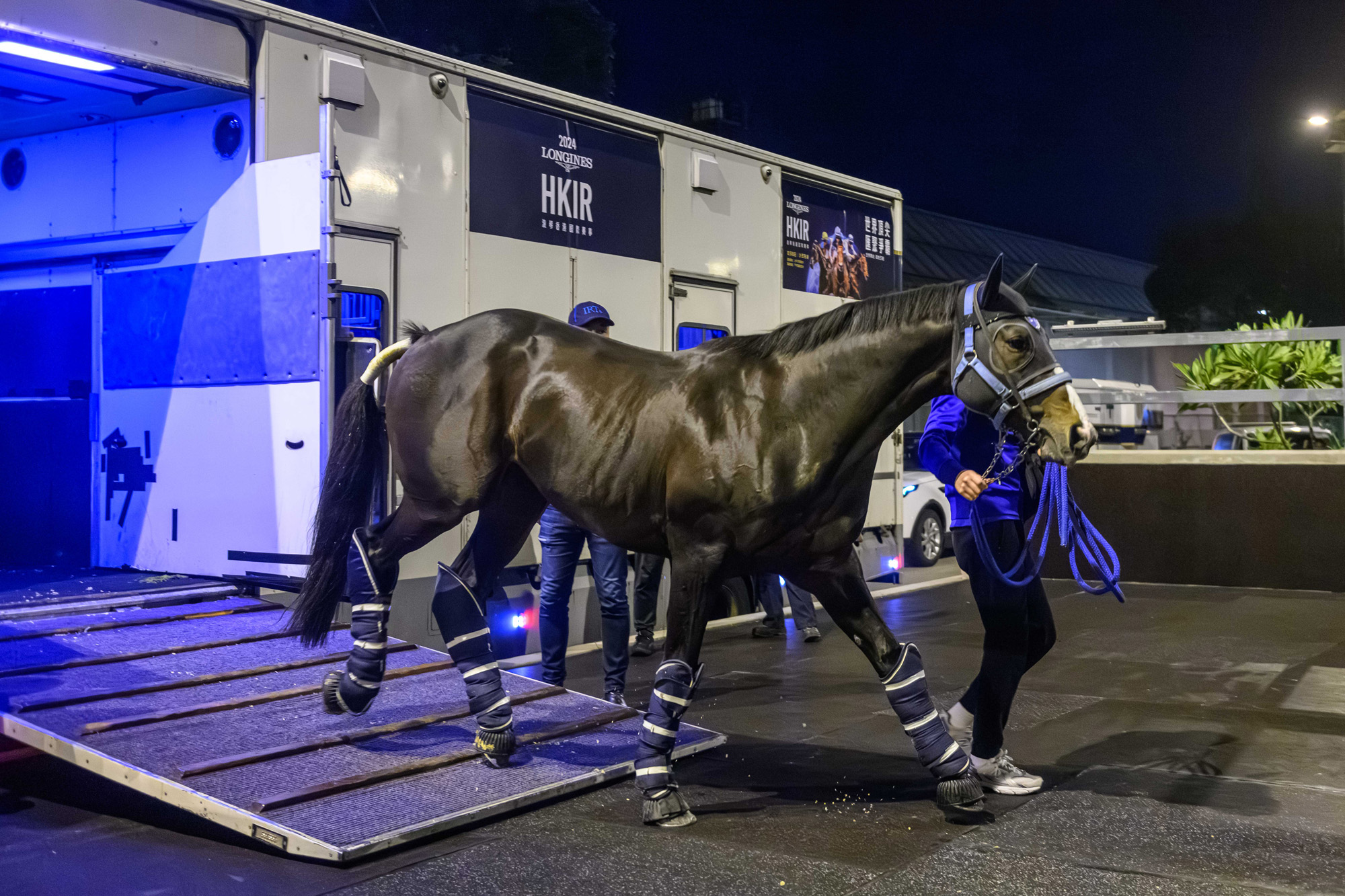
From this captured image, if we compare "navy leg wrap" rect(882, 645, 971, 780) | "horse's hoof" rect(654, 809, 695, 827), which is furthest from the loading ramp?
"navy leg wrap" rect(882, 645, 971, 780)

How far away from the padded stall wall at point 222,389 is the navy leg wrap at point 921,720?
11.0 ft

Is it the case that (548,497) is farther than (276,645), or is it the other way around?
(276,645)

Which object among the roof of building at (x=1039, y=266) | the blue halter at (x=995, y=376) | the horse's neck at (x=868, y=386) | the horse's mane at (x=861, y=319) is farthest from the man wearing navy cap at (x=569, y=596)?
the roof of building at (x=1039, y=266)

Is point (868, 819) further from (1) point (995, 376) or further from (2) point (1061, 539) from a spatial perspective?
(1) point (995, 376)

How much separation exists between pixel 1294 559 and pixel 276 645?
9207 millimetres

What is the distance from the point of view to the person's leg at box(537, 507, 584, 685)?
641 centimetres

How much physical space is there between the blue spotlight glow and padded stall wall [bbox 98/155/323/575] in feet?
2.88

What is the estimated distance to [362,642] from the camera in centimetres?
505

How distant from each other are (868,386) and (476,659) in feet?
6.58

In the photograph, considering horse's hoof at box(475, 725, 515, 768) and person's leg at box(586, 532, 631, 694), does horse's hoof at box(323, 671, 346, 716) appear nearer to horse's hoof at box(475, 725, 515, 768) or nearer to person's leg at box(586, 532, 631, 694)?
horse's hoof at box(475, 725, 515, 768)

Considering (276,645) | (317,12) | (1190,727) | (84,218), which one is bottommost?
(1190,727)

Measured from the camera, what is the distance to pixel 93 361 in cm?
740

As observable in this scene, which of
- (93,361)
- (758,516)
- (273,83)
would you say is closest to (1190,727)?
(758,516)

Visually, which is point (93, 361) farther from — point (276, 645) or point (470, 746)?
point (470, 746)
